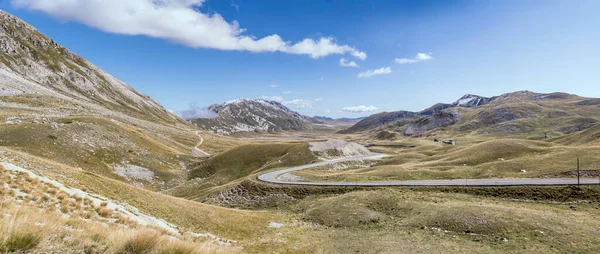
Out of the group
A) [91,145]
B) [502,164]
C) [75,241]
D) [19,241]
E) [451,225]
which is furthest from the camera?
[91,145]

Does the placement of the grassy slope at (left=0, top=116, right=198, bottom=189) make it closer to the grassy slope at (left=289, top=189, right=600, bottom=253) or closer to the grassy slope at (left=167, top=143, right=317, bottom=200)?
the grassy slope at (left=167, top=143, right=317, bottom=200)

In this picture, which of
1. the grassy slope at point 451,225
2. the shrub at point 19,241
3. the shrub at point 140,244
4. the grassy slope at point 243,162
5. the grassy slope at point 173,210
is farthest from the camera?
the grassy slope at point 243,162

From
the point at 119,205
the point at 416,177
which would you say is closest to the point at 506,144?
the point at 416,177

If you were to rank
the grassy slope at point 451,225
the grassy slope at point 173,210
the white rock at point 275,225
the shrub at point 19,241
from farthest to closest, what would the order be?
1. the white rock at point 275,225
2. the grassy slope at point 173,210
3. the grassy slope at point 451,225
4. the shrub at point 19,241

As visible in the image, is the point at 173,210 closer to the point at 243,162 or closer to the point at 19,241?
the point at 19,241

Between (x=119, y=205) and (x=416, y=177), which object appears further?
(x=416, y=177)

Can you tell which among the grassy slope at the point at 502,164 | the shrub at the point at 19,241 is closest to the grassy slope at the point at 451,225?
the grassy slope at the point at 502,164

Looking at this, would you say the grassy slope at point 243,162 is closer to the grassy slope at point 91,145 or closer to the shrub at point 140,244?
the grassy slope at point 91,145

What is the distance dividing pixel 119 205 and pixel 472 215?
3711 cm

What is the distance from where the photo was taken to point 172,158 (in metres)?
90.5

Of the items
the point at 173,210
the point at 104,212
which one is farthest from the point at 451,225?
the point at 104,212

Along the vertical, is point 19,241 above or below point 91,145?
above

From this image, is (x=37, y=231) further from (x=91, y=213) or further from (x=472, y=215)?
(x=472, y=215)

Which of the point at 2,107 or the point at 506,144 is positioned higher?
the point at 2,107
